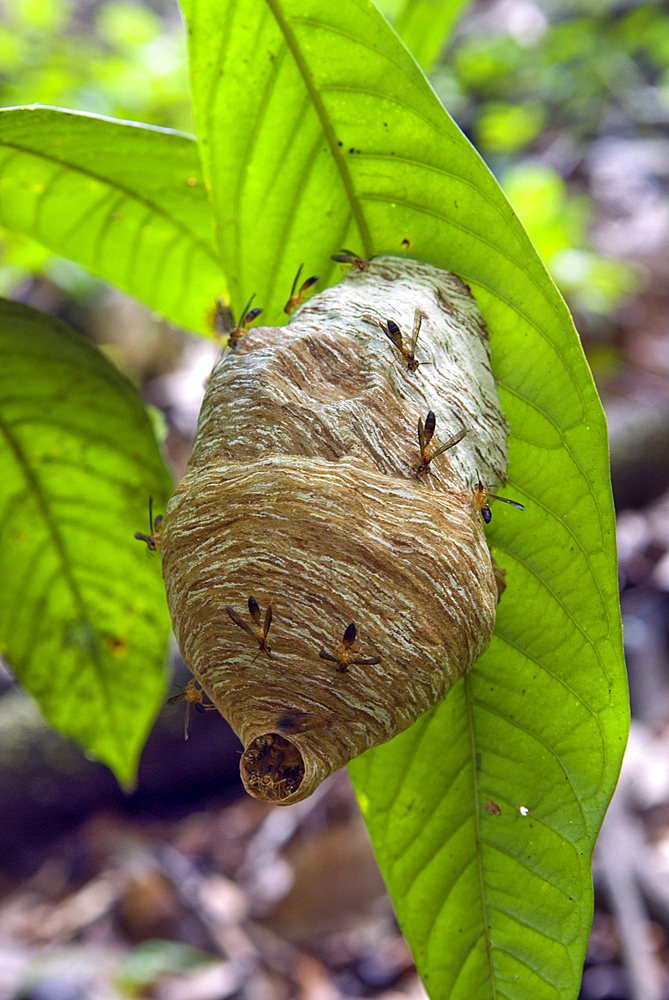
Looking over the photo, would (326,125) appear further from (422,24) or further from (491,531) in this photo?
(422,24)

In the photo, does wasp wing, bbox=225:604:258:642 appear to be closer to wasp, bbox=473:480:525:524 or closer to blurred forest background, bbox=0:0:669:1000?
wasp, bbox=473:480:525:524

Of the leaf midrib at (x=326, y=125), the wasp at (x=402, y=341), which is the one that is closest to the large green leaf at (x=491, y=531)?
the leaf midrib at (x=326, y=125)

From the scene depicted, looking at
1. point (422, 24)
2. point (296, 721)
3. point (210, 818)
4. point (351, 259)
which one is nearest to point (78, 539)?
point (351, 259)

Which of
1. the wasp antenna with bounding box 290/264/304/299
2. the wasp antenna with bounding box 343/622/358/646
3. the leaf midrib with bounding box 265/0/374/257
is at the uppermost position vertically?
the leaf midrib with bounding box 265/0/374/257

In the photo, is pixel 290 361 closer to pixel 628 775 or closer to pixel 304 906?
pixel 628 775

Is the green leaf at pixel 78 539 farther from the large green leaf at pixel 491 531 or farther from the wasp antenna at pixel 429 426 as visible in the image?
the wasp antenna at pixel 429 426

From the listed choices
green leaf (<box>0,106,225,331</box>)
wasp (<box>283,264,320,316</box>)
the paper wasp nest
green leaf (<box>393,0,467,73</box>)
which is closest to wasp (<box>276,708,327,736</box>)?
the paper wasp nest
